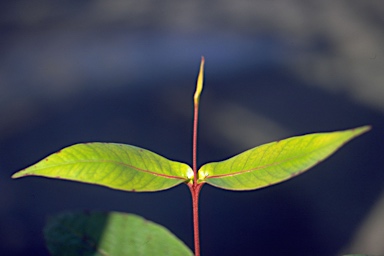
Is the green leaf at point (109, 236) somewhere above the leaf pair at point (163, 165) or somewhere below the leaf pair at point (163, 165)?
below

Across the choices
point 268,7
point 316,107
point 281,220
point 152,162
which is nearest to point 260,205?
point 281,220

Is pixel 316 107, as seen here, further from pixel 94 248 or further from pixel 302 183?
pixel 94 248

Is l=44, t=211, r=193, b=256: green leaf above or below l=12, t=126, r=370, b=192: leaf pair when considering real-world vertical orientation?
below

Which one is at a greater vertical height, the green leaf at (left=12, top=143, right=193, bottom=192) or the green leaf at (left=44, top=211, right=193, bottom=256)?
the green leaf at (left=12, top=143, right=193, bottom=192)
